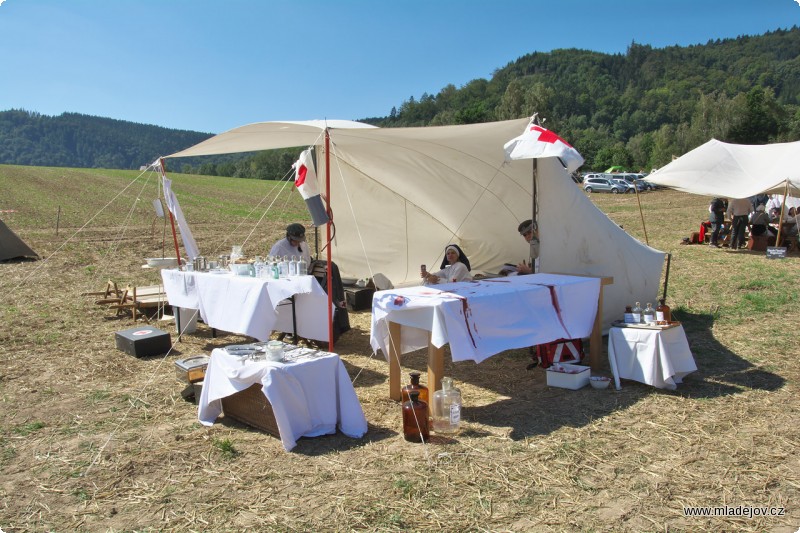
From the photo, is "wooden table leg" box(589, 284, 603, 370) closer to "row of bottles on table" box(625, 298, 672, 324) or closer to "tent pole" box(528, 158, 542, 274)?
"row of bottles on table" box(625, 298, 672, 324)

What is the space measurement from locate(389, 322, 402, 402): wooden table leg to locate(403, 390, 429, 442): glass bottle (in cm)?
73

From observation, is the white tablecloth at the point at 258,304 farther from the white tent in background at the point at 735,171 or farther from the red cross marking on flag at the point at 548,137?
the white tent in background at the point at 735,171

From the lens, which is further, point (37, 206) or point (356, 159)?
point (37, 206)

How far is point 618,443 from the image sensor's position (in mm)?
3801

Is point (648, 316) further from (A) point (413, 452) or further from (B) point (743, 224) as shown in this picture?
(B) point (743, 224)

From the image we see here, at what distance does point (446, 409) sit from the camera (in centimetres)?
407

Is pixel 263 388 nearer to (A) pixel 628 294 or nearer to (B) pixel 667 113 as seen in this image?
(A) pixel 628 294

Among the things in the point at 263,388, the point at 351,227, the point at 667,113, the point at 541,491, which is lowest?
the point at 541,491

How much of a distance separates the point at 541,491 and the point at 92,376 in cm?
411

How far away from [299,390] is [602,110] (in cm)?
9677

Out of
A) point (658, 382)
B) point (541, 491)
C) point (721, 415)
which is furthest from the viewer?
point (658, 382)

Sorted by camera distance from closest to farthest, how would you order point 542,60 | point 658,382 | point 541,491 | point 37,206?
point 541,491, point 658,382, point 37,206, point 542,60

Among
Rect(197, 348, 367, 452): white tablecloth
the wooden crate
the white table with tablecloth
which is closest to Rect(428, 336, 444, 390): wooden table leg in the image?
the white table with tablecloth

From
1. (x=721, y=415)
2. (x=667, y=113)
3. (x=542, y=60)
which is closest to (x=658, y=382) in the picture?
(x=721, y=415)
